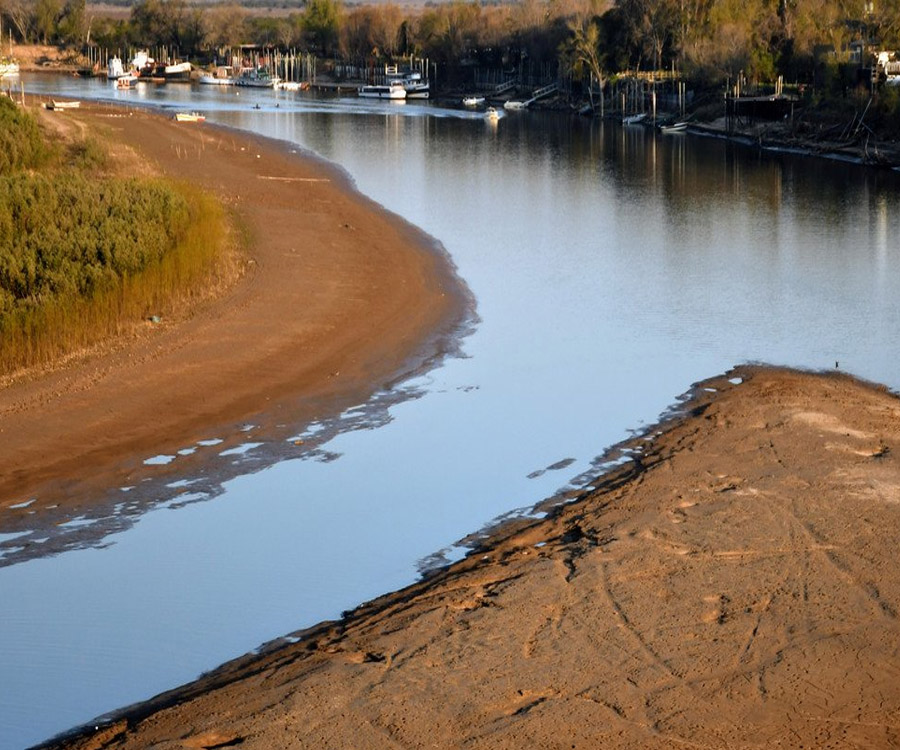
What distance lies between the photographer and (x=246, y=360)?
677 inches

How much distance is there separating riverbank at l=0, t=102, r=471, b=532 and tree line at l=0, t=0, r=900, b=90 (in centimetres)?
4192

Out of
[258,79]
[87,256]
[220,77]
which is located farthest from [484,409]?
[220,77]

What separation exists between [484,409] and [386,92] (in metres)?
85.6

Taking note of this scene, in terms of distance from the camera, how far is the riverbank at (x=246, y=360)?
1333 centimetres

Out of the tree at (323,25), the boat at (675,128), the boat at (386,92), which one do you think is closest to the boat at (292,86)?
the boat at (386,92)

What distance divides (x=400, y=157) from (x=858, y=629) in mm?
41384

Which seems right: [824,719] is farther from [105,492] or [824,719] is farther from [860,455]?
[105,492]

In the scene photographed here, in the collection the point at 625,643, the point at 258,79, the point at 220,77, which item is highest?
the point at 220,77

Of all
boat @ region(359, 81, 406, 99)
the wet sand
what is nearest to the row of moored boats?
boat @ region(359, 81, 406, 99)

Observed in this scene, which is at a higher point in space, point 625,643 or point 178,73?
point 178,73

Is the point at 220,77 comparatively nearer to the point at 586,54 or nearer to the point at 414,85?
the point at 414,85

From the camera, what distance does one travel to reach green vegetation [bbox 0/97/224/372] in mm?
17266

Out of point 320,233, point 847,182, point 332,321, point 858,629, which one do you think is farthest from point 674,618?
point 847,182

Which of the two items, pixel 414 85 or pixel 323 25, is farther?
pixel 323 25
